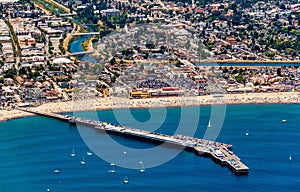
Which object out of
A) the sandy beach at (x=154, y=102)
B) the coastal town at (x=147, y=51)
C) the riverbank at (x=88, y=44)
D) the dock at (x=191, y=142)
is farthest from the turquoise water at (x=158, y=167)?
the riverbank at (x=88, y=44)

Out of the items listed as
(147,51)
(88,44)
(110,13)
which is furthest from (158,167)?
(110,13)

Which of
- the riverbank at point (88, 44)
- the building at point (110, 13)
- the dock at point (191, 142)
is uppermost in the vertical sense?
the dock at point (191, 142)

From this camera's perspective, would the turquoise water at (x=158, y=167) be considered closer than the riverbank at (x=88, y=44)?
Yes

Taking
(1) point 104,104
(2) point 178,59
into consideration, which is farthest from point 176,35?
(1) point 104,104

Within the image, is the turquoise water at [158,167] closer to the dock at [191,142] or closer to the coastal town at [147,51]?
the dock at [191,142]

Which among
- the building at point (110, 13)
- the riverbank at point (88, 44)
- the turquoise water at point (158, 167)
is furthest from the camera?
the building at point (110, 13)

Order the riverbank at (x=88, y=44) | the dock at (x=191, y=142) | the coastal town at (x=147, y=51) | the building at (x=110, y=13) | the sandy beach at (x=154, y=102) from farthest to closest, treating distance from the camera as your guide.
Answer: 1. the building at (x=110, y=13)
2. the riverbank at (x=88, y=44)
3. the coastal town at (x=147, y=51)
4. the sandy beach at (x=154, y=102)
5. the dock at (x=191, y=142)

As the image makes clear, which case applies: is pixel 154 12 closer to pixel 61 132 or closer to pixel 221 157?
pixel 61 132
